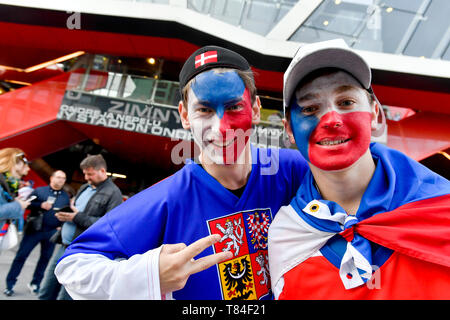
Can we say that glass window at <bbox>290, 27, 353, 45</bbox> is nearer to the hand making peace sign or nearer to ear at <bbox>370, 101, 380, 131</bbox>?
ear at <bbox>370, 101, 380, 131</bbox>

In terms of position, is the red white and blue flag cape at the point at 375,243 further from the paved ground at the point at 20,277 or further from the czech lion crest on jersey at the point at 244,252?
the paved ground at the point at 20,277

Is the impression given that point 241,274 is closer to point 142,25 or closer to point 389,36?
point 142,25

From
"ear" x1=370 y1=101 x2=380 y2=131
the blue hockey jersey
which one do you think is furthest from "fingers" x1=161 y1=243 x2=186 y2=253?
"ear" x1=370 y1=101 x2=380 y2=131

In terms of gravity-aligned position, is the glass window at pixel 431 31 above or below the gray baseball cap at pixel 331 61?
above

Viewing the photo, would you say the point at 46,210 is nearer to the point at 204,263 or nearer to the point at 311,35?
the point at 204,263

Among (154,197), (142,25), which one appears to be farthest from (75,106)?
(154,197)

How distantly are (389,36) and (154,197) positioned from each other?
997 centimetres

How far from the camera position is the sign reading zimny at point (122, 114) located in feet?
31.1

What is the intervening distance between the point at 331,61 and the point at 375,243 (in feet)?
2.79

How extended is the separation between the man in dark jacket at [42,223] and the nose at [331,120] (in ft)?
13.7

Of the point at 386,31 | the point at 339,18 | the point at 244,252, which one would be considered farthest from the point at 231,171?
the point at 386,31

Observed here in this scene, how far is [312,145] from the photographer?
4.48 ft

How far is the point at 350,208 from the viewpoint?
142 cm

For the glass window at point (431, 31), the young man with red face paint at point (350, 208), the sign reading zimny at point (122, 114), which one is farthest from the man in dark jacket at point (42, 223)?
the glass window at point (431, 31)
